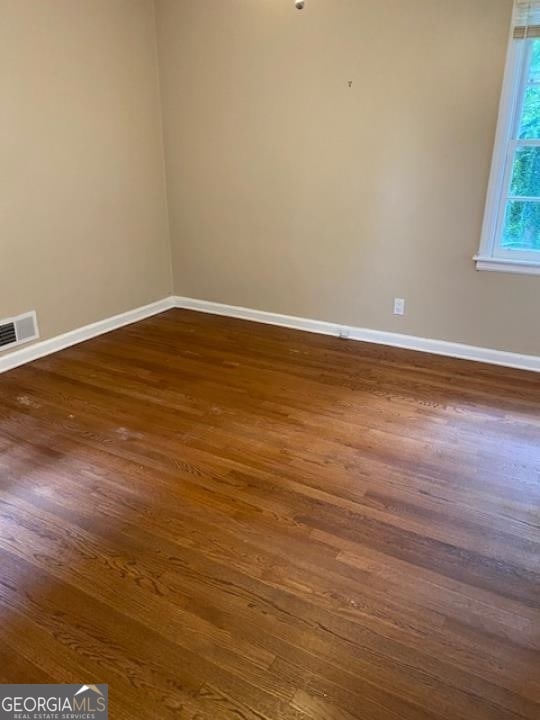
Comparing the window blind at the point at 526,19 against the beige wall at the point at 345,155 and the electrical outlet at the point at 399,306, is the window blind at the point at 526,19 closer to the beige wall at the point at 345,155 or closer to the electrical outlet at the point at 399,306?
the beige wall at the point at 345,155

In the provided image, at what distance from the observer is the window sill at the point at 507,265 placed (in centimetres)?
327

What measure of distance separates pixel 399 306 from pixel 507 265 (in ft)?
2.48

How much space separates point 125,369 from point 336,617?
2.29 m

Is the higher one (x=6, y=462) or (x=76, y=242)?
(x=76, y=242)

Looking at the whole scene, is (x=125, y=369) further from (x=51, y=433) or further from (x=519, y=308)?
(x=519, y=308)

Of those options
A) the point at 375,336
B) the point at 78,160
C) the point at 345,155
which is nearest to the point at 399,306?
the point at 375,336

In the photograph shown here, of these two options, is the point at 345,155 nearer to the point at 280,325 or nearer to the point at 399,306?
the point at 399,306

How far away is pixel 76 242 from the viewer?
3.80m

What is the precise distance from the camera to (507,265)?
10.9 ft

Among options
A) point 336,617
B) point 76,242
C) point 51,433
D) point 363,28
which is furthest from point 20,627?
point 363,28

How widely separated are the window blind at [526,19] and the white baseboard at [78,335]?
3163mm

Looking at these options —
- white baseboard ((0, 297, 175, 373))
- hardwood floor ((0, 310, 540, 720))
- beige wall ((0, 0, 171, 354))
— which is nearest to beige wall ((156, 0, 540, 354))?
beige wall ((0, 0, 171, 354))

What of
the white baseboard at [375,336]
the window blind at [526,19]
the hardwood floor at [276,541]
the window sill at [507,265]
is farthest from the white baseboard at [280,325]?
the window blind at [526,19]

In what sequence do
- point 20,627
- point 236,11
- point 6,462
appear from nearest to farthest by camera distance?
point 20,627 < point 6,462 < point 236,11
